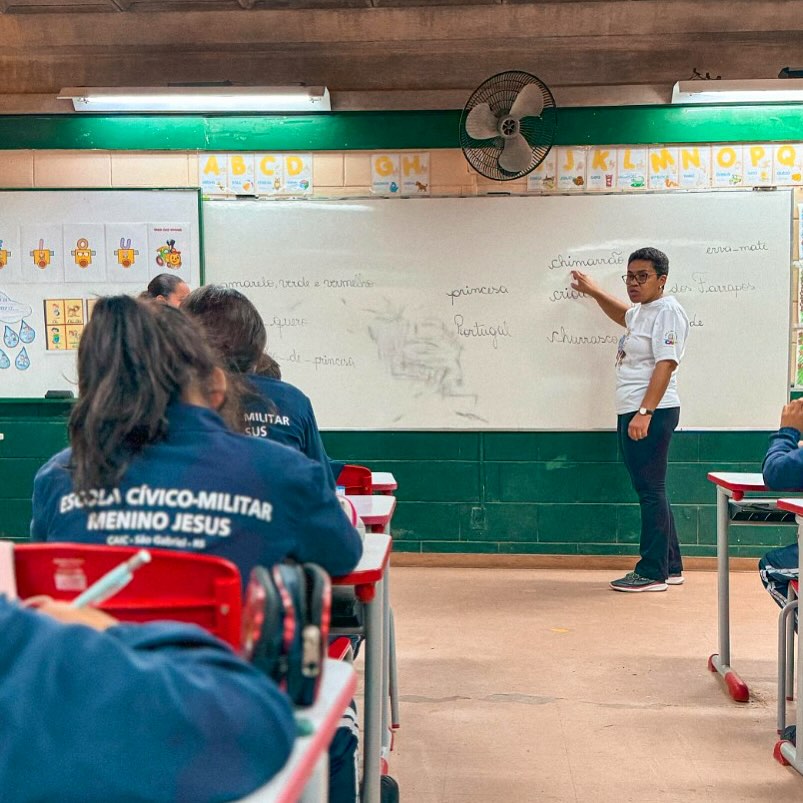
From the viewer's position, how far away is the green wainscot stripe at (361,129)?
16.6 ft

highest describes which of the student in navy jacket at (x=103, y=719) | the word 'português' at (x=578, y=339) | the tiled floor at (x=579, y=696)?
the word 'português' at (x=578, y=339)

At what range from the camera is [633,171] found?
5.11 meters

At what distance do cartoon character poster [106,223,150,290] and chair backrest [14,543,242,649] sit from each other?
4.25m

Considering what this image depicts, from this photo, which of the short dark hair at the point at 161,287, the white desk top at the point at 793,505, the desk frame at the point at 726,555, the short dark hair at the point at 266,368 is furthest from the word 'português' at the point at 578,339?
the short dark hair at the point at 266,368

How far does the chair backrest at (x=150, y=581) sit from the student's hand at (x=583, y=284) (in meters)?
4.13

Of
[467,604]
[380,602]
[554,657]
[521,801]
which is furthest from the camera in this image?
[467,604]

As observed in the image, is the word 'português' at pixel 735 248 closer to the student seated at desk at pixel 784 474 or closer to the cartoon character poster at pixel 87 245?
the student seated at desk at pixel 784 474

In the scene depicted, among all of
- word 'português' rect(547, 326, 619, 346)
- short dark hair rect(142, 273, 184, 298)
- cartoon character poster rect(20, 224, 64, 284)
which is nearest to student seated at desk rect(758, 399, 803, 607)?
word 'português' rect(547, 326, 619, 346)

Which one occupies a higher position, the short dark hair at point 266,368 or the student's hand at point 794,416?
the short dark hair at point 266,368

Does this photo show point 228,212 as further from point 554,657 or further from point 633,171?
point 554,657

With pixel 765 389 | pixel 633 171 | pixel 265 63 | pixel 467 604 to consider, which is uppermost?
pixel 265 63

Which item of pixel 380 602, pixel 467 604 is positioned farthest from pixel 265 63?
pixel 380 602

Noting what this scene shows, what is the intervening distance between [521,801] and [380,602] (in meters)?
0.76

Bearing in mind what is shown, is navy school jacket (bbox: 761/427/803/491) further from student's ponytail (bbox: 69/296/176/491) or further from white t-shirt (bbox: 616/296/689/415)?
student's ponytail (bbox: 69/296/176/491)
